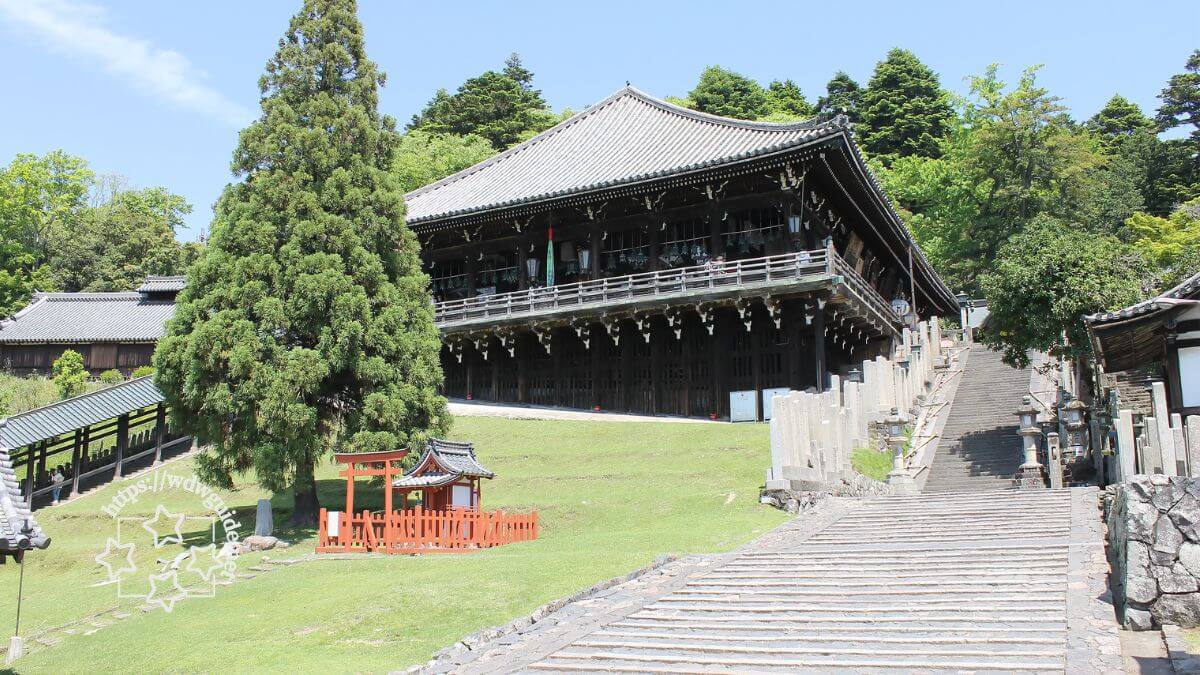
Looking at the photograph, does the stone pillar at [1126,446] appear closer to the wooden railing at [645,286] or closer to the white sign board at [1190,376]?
the white sign board at [1190,376]

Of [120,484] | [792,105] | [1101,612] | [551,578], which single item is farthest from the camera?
[792,105]

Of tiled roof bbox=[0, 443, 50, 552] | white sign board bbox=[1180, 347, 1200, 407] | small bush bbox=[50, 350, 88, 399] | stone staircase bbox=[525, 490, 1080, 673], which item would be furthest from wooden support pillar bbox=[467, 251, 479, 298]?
white sign board bbox=[1180, 347, 1200, 407]

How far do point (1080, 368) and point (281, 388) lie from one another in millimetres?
20707

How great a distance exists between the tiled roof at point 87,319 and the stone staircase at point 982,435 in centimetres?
3941

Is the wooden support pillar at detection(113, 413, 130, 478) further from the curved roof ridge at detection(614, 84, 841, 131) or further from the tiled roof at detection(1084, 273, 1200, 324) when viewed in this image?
the tiled roof at detection(1084, 273, 1200, 324)

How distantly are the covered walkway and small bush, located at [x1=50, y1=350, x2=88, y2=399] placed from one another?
10.2 metres

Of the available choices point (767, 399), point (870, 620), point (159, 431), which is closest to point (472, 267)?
point (159, 431)

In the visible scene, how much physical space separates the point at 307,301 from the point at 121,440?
45.4 feet

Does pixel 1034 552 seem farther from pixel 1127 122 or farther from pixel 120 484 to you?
pixel 1127 122

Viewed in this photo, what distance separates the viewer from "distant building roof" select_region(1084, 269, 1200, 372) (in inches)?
618

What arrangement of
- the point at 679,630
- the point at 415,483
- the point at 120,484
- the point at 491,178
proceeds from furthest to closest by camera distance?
Answer: the point at 491,178, the point at 120,484, the point at 415,483, the point at 679,630

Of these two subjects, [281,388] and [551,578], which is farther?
[281,388]

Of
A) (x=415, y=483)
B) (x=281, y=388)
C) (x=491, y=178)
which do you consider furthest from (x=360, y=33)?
(x=491, y=178)

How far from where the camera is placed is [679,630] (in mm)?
10531
